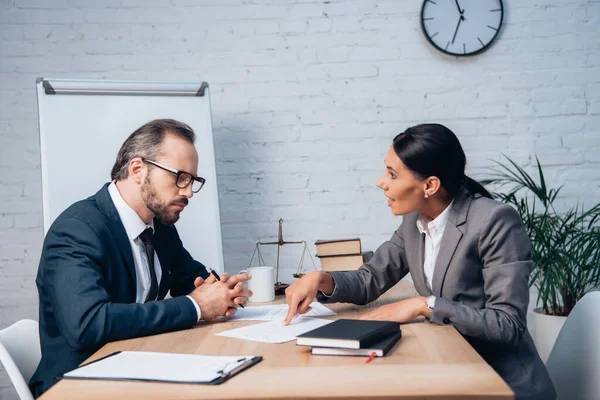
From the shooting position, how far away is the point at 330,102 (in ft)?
9.37

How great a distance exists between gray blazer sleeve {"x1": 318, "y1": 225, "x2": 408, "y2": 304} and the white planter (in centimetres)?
104

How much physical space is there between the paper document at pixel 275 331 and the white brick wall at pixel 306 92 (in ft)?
Answer: 4.79

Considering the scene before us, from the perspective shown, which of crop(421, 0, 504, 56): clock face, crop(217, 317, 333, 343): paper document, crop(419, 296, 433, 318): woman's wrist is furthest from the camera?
crop(421, 0, 504, 56): clock face

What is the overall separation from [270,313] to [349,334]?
530 mm

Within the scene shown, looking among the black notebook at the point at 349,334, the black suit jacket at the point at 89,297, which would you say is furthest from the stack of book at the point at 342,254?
the black notebook at the point at 349,334

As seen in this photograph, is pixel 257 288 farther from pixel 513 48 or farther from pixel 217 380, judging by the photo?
pixel 513 48

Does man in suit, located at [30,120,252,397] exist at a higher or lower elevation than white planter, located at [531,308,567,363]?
higher

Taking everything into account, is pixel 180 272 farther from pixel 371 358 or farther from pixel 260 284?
pixel 371 358

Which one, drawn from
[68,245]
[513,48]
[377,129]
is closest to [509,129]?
[513,48]

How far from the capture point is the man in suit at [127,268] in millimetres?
1329

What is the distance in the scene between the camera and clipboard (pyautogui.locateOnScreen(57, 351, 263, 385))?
3.10 ft

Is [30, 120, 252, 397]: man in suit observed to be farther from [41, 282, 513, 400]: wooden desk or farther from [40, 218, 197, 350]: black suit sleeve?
[41, 282, 513, 400]: wooden desk

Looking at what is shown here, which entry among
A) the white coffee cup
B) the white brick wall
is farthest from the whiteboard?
the white coffee cup

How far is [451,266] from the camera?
1528 millimetres
